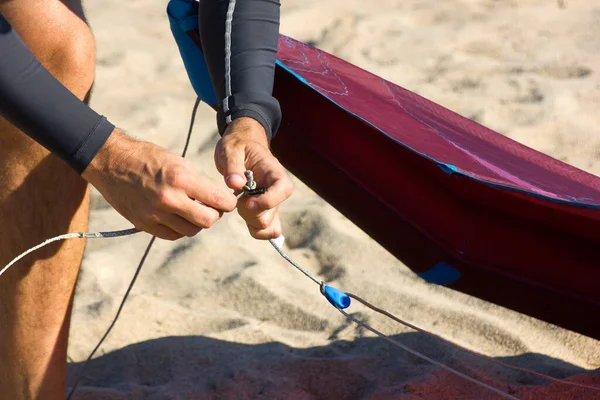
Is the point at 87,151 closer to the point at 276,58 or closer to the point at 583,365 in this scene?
the point at 276,58

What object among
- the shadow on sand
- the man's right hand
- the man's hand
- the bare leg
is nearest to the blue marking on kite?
the shadow on sand

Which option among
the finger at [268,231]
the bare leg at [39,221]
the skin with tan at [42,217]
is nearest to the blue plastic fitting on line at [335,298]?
the finger at [268,231]

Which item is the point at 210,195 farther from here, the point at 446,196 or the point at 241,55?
the point at 446,196

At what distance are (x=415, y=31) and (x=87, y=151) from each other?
7.45 ft

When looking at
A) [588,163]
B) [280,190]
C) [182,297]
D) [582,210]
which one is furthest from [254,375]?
[588,163]

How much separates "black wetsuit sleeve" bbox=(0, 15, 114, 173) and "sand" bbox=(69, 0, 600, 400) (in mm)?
603

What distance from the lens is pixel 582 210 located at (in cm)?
126

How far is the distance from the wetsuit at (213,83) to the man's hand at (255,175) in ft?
0.28

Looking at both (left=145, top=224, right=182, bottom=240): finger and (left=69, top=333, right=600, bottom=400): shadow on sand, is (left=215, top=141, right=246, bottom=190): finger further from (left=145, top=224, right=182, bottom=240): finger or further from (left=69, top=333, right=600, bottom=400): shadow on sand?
(left=69, top=333, right=600, bottom=400): shadow on sand

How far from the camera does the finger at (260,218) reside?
114 centimetres

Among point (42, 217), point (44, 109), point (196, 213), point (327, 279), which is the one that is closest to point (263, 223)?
point (196, 213)

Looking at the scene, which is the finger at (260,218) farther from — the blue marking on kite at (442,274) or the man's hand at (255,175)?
the blue marking on kite at (442,274)

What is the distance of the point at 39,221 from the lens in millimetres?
1383

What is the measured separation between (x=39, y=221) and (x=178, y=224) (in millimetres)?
415
